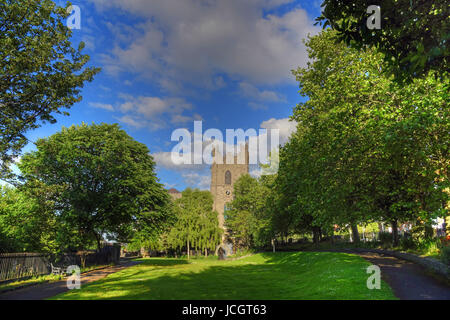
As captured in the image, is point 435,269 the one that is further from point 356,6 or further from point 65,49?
point 65,49

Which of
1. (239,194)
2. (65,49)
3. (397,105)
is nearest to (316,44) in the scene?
(397,105)

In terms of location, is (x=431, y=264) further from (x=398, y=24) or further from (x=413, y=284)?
(x=398, y=24)

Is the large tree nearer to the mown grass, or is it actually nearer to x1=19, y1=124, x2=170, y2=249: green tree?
the mown grass

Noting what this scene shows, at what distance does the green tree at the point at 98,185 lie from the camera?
25.7 m

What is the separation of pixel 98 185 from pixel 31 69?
1818 centimetres

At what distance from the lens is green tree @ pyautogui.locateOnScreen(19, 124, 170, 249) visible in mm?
25703

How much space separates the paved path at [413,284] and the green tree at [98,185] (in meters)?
23.1

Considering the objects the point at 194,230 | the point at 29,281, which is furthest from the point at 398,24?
the point at 194,230

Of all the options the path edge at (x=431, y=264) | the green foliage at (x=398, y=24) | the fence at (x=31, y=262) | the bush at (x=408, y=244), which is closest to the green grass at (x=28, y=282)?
the fence at (x=31, y=262)

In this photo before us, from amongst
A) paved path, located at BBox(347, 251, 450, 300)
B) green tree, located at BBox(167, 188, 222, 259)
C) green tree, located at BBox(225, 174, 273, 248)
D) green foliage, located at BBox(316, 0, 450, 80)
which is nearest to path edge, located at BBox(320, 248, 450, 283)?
paved path, located at BBox(347, 251, 450, 300)

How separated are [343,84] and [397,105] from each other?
126 inches

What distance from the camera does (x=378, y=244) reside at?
24.3 m

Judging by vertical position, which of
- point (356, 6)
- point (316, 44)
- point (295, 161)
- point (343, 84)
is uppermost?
point (316, 44)

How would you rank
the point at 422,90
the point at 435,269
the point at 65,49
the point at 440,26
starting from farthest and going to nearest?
the point at 65,49, the point at 422,90, the point at 435,269, the point at 440,26
